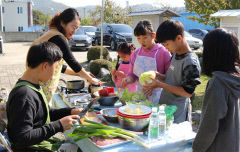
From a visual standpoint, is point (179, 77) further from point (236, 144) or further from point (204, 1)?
point (204, 1)

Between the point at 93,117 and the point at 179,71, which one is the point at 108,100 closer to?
the point at 93,117

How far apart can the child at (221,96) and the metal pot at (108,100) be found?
116 cm

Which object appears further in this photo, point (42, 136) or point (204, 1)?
point (204, 1)

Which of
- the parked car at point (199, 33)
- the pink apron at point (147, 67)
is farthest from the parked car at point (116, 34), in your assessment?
the pink apron at point (147, 67)

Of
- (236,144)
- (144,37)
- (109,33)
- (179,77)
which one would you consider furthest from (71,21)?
(109,33)

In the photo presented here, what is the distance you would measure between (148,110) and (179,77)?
22.4 inches

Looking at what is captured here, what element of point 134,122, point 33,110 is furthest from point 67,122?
point 134,122

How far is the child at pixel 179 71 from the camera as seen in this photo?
2.40m

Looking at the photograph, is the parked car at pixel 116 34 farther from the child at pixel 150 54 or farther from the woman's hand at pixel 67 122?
the woman's hand at pixel 67 122

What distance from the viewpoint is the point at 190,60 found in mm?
2439

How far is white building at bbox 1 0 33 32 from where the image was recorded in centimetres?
4984

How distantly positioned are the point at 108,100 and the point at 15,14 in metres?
54.4

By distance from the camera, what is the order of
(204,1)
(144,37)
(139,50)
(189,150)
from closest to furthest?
(189,150) < (144,37) < (139,50) < (204,1)

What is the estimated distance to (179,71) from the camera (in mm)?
2559
